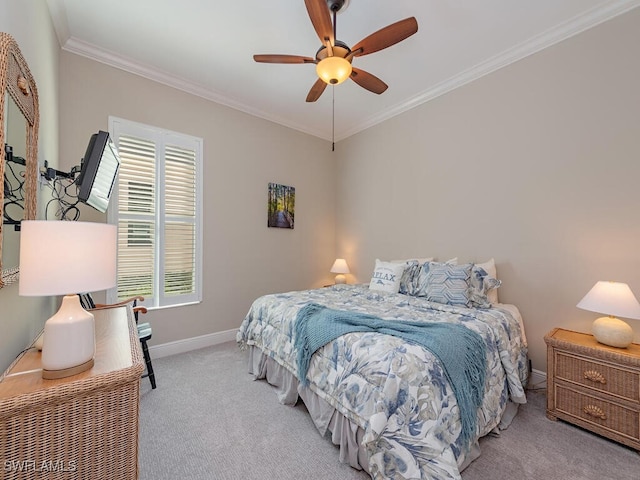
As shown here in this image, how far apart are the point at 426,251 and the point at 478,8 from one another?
222 cm

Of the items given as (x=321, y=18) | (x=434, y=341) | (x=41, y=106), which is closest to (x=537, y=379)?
(x=434, y=341)

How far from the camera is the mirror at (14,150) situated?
3.34ft

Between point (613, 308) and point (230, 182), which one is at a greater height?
point (230, 182)

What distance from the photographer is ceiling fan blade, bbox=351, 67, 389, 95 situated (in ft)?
7.09

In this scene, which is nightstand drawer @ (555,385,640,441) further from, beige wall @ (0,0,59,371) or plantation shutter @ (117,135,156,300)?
plantation shutter @ (117,135,156,300)

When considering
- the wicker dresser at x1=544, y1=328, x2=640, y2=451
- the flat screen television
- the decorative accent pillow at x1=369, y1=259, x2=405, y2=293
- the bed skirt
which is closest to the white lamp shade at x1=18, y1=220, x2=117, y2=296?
the flat screen television

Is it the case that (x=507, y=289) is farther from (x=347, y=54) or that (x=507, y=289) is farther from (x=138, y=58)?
(x=138, y=58)

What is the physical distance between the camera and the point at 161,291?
2.98 meters

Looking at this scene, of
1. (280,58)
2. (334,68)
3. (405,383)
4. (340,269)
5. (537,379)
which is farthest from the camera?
(340,269)

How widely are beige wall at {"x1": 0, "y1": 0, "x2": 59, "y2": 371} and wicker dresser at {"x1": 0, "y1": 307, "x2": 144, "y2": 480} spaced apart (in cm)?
19

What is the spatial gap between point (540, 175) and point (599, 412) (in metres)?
1.80

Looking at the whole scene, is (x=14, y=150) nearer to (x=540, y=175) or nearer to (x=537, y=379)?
(x=540, y=175)

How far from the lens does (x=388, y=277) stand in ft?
9.80

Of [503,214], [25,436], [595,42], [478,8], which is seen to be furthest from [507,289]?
[25,436]
